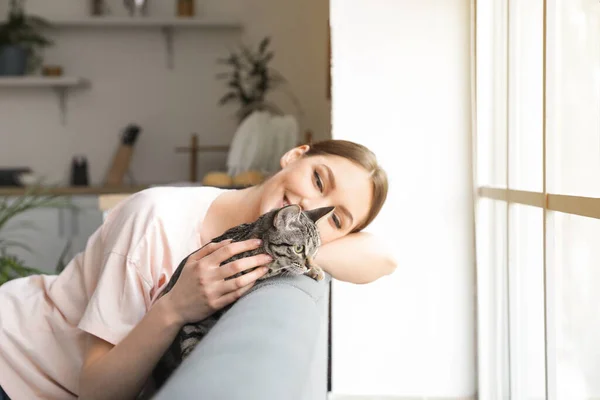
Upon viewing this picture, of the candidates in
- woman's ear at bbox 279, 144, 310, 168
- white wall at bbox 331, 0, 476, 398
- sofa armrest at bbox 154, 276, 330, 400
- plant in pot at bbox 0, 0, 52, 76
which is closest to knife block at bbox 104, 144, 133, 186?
plant in pot at bbox 0, 0, 52, 76

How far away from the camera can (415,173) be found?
2176 mm

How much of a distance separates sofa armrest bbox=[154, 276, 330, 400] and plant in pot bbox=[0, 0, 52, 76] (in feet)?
12.5

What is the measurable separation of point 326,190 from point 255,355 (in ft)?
2.24

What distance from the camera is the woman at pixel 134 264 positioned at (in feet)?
3.81

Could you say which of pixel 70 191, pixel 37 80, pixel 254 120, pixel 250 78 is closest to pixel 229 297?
pixel 254 120

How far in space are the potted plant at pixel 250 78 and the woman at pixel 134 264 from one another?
8.93 ft

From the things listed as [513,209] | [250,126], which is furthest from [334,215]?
[250,126]

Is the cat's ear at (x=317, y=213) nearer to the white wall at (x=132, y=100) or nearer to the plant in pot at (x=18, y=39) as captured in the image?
the white wall at (x=132, y=100)

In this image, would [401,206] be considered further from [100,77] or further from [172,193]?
[100,77]

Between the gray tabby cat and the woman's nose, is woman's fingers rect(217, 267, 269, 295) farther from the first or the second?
the woman's nose

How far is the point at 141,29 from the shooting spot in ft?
14.7

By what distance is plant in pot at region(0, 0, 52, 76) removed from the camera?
422cm

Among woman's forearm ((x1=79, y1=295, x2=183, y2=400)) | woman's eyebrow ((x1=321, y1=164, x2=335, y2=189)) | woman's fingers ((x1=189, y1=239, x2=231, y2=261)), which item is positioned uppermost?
woman's eyebrow ((x1=321, y1=164, x2=335, y2=189))

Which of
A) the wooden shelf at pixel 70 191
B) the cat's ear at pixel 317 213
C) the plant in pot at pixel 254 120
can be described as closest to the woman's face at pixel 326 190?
the cat's ear at pixel 317 213
